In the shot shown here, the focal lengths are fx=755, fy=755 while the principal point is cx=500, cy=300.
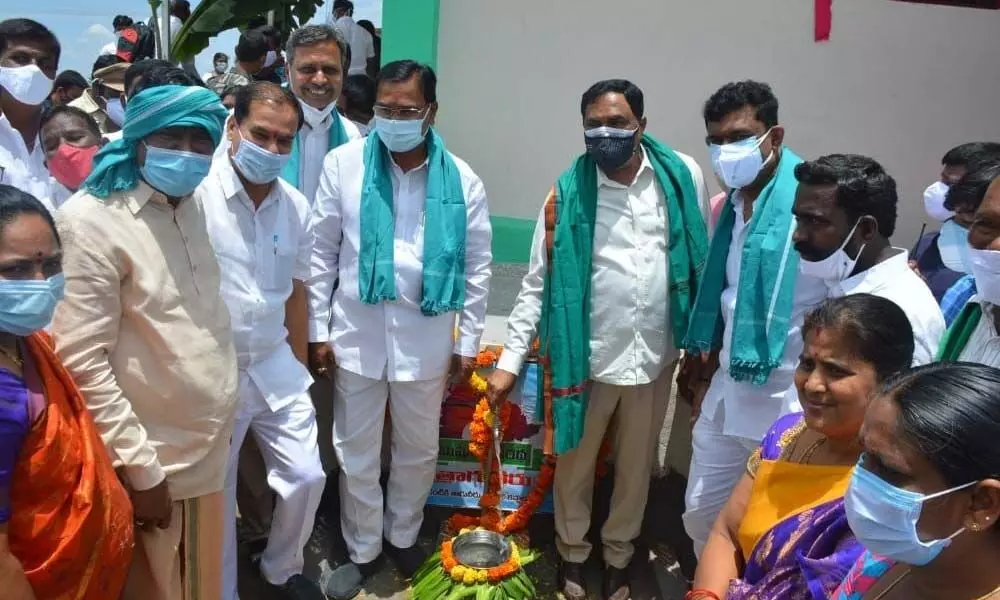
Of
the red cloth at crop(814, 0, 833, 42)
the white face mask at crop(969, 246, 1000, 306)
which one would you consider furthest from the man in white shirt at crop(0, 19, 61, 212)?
the red cloth at crop(814, 0, 833, 42)

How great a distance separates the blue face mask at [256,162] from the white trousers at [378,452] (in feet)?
2.98

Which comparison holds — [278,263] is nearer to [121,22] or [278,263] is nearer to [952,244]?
[952,244]

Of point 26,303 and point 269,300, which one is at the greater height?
point 26,303

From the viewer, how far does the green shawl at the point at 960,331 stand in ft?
7.32

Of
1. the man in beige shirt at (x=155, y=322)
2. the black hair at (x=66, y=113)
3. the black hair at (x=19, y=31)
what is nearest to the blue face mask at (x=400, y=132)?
the man in beige shirt at (x=155, y=322)

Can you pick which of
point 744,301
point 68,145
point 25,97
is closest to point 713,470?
point 744,301

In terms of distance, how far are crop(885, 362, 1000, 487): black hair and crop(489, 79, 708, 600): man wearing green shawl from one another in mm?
1708

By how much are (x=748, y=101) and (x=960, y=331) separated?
1.16 metres

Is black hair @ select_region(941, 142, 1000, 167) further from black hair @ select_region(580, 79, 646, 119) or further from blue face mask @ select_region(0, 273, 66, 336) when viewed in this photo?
blue face mask @ select_region(0, 273, 66, 336)

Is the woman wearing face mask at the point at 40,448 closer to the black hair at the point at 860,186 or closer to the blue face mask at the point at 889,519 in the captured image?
the blue face mask at the point at 889,519

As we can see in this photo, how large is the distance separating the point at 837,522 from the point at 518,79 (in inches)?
181

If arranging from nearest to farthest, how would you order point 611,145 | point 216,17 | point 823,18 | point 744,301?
point 744,301 < point 611,145 < point 823,18 < point 216,17

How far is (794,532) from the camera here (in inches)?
70.6

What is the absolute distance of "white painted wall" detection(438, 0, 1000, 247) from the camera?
562 centimetres
